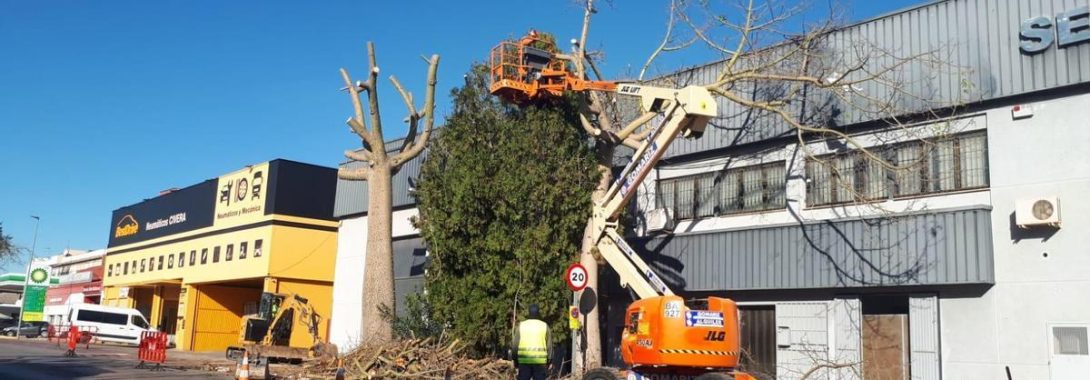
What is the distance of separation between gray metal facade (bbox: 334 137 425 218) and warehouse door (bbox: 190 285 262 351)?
13.8 m

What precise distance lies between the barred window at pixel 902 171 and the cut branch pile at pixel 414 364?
7278 mm

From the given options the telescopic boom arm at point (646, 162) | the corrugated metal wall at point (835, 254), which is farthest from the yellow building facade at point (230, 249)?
the corrugated metal wall at point (835, 254)

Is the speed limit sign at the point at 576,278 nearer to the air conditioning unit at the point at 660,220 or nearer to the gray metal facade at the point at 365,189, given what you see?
the air conditioning unit at the point at 660,220

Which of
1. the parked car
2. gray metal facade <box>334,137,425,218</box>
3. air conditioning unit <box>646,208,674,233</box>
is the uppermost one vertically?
gray metal facade <box>334,137,425,218</box>

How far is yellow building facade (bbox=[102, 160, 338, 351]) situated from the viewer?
3588cm

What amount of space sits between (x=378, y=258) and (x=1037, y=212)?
15.6m

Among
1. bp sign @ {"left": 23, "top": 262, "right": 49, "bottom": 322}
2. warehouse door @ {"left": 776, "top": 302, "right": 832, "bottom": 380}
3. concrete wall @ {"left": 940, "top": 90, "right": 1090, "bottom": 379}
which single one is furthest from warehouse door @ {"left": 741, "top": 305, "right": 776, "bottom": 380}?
bp sign @ {"left": 23, "top": 262, "right": 49, "bottom": 322}

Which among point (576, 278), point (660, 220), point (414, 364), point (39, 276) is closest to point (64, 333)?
point (39, 276)

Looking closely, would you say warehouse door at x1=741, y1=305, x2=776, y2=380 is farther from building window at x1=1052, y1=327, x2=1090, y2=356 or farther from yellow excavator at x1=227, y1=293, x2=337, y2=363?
yellow excavator at x1=227, y1=293, x2=337, y2=363

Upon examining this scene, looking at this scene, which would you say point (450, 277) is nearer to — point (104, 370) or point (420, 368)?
point (420, 368)

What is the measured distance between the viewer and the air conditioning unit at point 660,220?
19.4m

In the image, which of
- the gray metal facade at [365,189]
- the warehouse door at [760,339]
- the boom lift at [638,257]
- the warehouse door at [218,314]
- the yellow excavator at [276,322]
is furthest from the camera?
the warehouse door at [218,314]

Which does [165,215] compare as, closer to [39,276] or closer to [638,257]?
[39,276]

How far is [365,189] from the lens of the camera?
98.9 ft
